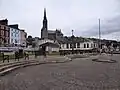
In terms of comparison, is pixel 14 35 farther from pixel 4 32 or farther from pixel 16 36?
pixel 4 32

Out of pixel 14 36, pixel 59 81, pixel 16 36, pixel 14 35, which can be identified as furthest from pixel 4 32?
pixel 59 81

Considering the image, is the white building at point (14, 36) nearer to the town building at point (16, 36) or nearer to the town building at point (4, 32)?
the town building at point (16, 36)

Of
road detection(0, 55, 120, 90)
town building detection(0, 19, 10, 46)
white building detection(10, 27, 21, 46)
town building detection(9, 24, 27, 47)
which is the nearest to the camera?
road detection(0, 55, 120, 90)

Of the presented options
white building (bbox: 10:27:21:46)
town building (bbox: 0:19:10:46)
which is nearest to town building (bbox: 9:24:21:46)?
white building (bbox: 10:27:21:46)

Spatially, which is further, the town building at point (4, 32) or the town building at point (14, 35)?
the town building at point (14, 35)

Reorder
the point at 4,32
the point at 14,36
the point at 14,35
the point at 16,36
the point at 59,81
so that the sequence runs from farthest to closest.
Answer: the point at 16,36 → the point at 14,36 → the point at 14,35 → the point at 4,32 → the point at 59,81

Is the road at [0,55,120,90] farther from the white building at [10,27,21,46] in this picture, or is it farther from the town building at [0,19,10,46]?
the white building at [10,27,21,46]

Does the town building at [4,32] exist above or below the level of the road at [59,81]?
above

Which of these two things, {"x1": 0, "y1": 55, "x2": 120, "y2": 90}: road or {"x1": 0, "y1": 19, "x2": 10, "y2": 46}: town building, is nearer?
{"x1": 0, "y1": 55, "x2": 120, "y2": 90}: road

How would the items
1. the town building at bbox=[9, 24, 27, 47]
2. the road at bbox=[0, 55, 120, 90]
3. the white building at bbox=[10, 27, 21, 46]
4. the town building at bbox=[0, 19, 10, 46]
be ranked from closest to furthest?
the road at bbox=[0, 55, 120, 90]
the town building at bbox=[0, 19, 10, 46]
the white building at bbox=[10, 27, 21, 46]
the town building at bbox=[9, 24, 27, 47]

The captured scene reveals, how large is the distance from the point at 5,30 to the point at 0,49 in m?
21.9

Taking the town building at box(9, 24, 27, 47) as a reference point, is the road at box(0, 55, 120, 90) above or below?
below

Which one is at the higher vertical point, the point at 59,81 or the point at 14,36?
the point at 14,36

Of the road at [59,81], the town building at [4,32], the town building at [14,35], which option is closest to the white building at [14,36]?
the town building at [14,35]
